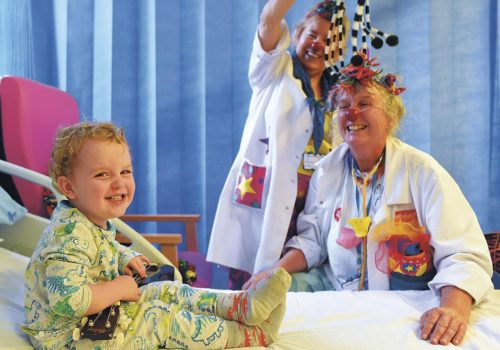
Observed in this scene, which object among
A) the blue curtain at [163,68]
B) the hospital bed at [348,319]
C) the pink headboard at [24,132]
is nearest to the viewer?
the hospital bed at [348,319]

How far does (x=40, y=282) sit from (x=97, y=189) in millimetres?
222

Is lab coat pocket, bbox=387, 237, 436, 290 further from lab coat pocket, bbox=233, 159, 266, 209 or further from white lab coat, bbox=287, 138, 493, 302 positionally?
lab coat pocket, bbox=233, 159, 266, 209

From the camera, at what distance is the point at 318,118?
1919mm

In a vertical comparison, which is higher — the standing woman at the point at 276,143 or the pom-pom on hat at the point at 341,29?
the pom-pom on hat at the point at 341,29

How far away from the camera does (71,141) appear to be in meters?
1.08

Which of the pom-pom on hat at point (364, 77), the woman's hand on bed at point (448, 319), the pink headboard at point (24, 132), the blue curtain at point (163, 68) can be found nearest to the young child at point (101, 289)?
the woman's hand on bed at point (448, 319)

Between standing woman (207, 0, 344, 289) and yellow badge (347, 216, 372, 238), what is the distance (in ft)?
1.38

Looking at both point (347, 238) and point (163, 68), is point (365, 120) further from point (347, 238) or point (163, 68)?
point (163, 68)

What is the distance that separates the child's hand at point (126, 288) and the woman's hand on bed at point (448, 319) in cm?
67

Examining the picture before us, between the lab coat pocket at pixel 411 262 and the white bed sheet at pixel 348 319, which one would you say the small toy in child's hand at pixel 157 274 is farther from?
the lab coat pocket at pixel 411 262

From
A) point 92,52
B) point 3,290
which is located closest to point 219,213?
point 3,290

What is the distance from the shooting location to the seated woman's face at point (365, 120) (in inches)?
61.0

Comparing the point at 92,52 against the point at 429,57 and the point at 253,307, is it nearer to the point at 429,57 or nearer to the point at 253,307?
the point at 429,57

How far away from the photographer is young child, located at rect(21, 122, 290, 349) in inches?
39.1
